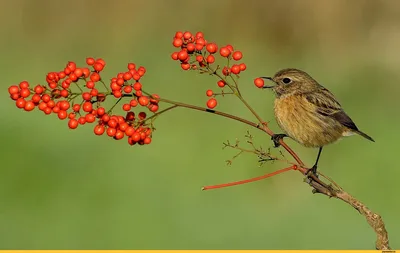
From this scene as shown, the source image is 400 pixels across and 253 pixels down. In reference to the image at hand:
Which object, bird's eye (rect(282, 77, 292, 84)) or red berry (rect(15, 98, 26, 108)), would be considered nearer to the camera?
red berry (rect(15, 98, 26, 108))

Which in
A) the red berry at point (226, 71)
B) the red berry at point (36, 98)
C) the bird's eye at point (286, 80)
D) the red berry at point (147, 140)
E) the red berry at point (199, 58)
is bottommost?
the red berry at point (147, 140)

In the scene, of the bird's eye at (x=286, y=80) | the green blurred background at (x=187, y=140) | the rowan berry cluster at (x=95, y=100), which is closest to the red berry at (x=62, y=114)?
the rowan berry cluster at (x=95, y=100)

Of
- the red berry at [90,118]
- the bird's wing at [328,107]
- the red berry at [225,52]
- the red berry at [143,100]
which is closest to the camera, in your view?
the red berry at [143,100]

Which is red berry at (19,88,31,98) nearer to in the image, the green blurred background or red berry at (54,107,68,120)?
red berry at (54,107,68,120)

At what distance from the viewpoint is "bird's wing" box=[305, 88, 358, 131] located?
9.48 feet

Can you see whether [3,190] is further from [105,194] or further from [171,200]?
[171,200]

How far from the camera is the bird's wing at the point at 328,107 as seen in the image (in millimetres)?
2889

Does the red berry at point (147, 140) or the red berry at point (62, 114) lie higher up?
the red berry at point (62, 114)

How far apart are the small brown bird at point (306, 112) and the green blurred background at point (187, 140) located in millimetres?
1582

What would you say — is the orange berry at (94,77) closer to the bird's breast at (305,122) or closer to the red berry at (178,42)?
A: the red berry at (178,42)

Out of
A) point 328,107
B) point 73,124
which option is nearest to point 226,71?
point 73,124

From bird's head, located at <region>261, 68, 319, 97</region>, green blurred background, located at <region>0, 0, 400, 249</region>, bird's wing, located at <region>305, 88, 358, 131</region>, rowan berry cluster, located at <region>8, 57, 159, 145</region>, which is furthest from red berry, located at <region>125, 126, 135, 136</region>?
green blurred background, located at <region>0, 0, 400, 249</region>

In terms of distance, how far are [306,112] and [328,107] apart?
16 centimetres

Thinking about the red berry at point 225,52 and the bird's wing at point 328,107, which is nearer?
the red berry at point 225,52
